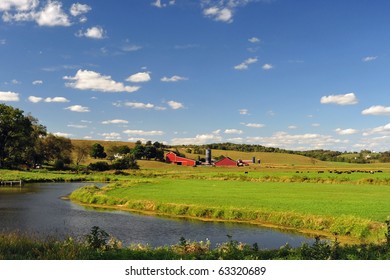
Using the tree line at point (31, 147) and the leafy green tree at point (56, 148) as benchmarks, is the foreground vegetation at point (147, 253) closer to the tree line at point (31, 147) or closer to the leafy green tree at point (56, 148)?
the tree line at point (31, 147)

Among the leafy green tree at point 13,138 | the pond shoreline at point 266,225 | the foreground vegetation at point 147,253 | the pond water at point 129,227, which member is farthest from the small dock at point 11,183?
the foreground vegetation at point 147,253

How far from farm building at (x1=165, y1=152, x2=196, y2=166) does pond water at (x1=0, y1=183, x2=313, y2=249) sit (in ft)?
417

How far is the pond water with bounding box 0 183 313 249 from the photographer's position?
29.6 meters

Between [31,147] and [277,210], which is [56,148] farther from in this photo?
[277,210]

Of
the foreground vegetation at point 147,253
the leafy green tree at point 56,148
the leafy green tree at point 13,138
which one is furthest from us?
the leafy green tree at point 56,148

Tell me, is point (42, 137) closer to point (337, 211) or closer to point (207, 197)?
point (207, 197)

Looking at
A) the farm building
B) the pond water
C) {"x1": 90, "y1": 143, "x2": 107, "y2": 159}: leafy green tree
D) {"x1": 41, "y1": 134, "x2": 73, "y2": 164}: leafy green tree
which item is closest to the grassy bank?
the pond water

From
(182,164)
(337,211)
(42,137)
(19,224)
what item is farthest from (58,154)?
(337,211)

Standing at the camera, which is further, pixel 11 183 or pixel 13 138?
pixel 13 138

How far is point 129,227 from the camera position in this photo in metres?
34.6

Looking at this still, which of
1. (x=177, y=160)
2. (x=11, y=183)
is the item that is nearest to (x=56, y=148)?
(x=177, y=160)

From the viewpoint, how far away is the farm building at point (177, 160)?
176 meters

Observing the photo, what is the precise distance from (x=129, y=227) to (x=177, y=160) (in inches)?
5801

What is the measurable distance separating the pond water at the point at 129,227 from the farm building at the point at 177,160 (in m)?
127
